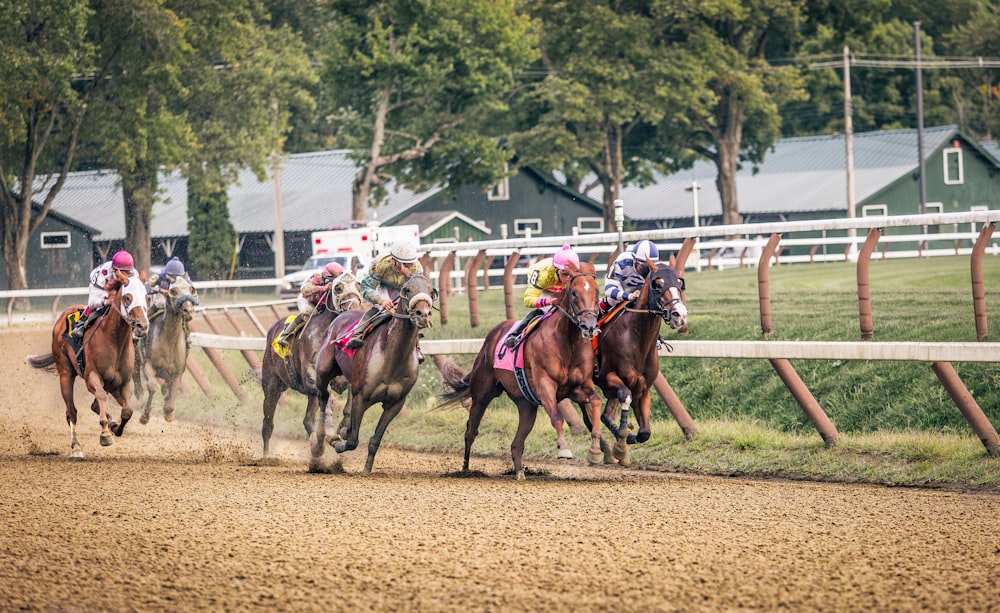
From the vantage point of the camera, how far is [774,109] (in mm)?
43688

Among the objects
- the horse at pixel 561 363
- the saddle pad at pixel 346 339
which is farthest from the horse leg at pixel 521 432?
the saddle pad at pixel 346 339

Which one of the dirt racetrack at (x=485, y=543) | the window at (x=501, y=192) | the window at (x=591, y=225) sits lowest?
the dirt racetrack at (x=485, y=543)

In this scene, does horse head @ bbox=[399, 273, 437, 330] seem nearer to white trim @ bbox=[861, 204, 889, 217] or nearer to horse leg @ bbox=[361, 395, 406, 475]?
horse leg @ bbox=[361, 395, 406, 475]

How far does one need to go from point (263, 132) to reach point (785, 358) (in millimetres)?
27995

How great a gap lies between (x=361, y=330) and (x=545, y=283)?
1550 mm

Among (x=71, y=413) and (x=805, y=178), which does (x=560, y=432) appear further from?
(x=805, y=178)

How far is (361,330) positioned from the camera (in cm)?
1033

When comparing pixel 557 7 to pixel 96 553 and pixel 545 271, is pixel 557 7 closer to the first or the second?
pixel 545 271

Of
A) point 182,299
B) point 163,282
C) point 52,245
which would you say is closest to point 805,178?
point 52,245

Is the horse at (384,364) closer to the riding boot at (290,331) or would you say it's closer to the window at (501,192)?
the riding boot at (290,331)

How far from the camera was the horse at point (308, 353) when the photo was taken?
11516 mm

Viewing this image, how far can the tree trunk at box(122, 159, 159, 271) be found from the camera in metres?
33.5

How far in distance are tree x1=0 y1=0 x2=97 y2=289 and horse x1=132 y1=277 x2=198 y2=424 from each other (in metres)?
17.3

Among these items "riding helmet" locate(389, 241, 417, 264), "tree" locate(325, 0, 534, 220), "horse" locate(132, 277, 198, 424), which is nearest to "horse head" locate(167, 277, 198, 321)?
"horse" locate(132, 277, 198, 424)
